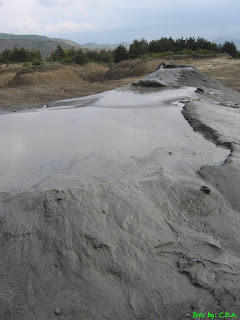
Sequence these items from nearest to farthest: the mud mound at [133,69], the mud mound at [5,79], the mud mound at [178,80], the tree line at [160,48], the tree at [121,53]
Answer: the mud mound at [178,80], the mud mound at [5,79], the mud mound at [133,69], the tree line at [160,48], the tree at [121,53]

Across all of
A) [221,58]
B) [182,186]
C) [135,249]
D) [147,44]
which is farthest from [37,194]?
[147,44]

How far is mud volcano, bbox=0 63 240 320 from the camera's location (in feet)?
6.39

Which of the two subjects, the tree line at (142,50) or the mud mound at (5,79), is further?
the tree line at (142,50)

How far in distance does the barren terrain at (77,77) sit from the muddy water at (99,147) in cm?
476

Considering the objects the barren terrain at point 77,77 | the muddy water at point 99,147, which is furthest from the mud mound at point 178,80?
the muddy water at point 99,147

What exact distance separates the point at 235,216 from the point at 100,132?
10.1ft

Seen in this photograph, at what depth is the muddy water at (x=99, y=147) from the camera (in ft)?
10.9

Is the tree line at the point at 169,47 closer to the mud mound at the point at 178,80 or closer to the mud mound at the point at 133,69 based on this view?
the mud mound at the point at 133,69

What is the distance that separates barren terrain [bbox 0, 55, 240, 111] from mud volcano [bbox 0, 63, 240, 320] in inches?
302

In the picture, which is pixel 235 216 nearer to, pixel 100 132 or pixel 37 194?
pixel 37 194

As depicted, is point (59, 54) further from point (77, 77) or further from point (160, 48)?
point (160, 48)

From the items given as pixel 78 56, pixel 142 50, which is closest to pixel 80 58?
pixel 78 56

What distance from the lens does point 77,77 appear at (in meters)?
20.5

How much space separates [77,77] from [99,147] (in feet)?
56.1
